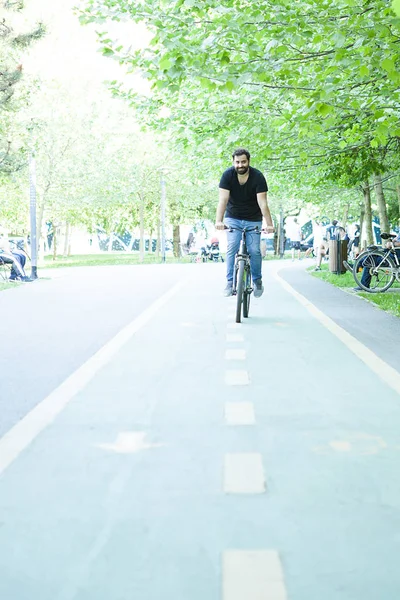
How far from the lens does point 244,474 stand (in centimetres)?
450

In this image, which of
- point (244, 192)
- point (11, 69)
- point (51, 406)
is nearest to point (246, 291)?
point (244, 192)

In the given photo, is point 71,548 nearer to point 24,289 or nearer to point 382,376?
point 382,376

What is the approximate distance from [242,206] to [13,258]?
12.3m

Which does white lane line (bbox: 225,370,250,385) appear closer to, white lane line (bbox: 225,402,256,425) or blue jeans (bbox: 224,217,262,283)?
white lane line (bbox: 225,402,256,425)

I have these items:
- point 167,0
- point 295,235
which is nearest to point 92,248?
point 295,235

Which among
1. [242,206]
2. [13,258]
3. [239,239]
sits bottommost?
[13,258]

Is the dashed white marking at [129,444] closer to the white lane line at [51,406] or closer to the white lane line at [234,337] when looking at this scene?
the white lane line at [51,406]

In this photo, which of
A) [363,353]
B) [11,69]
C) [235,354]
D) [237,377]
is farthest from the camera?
[11,69]

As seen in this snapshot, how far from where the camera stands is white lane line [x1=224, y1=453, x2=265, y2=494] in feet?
14.0

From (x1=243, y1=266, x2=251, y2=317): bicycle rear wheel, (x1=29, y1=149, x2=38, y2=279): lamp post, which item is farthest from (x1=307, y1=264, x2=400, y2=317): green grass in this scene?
(x1=29, y1=149, x2=38, y2=279): lamp post

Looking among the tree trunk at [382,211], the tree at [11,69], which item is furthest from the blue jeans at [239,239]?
the tree trunk at [382,211]

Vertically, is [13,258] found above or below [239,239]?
below

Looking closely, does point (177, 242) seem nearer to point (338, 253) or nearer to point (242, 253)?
point (338, 253)

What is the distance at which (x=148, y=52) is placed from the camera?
14.6m
